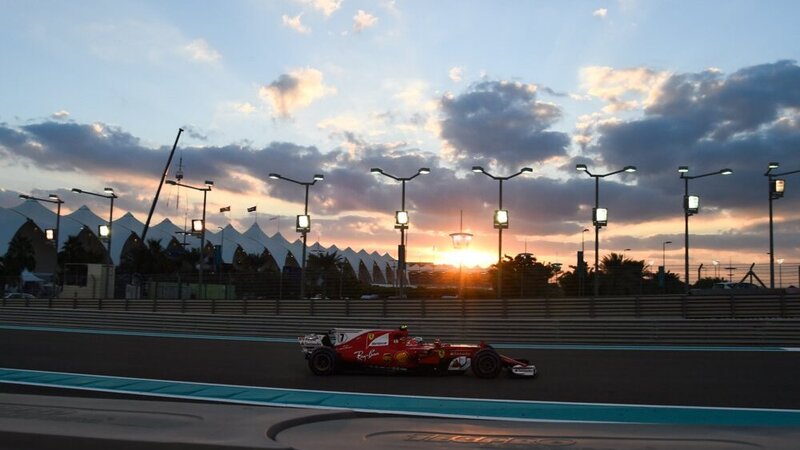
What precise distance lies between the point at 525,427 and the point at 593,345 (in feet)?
50.0

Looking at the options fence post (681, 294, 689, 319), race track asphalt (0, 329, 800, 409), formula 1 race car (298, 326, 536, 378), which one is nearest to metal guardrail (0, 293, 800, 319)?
fence post (681, 294, 689, 319)

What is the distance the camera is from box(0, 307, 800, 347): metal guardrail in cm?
2194

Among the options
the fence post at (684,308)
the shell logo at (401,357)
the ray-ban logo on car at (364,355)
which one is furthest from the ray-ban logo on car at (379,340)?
the fence post at (684,308)

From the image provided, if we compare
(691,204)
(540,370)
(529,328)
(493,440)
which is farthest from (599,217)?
(493,440)

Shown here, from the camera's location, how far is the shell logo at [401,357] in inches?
593

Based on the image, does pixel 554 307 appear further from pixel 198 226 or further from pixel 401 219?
pixel 198 226

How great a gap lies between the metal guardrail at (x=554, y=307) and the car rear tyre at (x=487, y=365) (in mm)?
11746

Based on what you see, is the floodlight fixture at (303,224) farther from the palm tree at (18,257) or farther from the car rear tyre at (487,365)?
the palm tree at (18,257)

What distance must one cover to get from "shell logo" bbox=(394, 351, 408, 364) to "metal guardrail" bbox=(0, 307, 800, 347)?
9.57m

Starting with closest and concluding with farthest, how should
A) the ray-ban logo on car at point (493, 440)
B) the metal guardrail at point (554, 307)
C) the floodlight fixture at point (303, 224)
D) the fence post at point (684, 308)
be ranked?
the ray-ban logo on car at point (493, 440)
the metal guardrail at point (554, 307)
the fence post at point (684, 308)
the floodlight fixture at point (303, 224)

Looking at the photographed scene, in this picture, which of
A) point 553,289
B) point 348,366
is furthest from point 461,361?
point 553,289

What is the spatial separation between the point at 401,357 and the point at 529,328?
1025 centimetres

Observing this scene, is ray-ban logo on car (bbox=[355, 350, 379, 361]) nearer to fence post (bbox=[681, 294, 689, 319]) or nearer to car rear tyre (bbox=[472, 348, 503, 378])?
car rear tyre (bbox=[472, 348, 503, 378])

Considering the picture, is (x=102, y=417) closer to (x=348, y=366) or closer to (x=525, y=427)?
(x=525, y=427)
